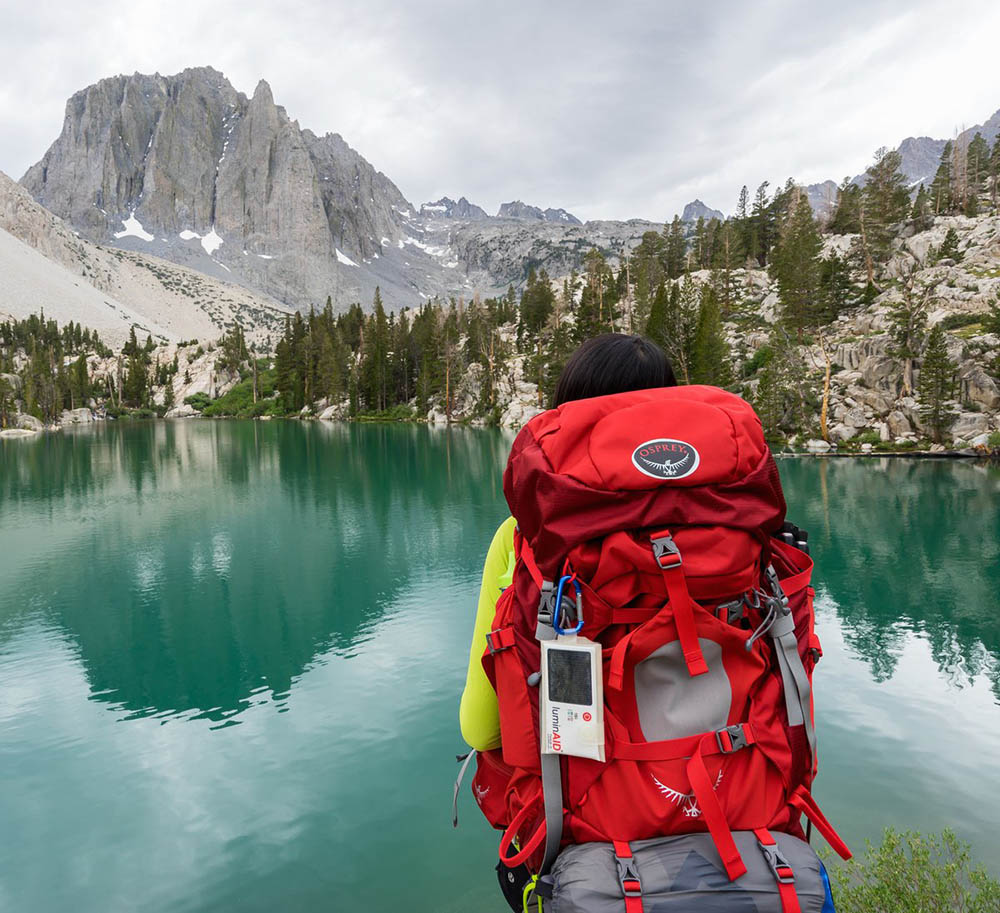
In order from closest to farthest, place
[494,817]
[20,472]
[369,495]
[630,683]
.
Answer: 1. [630,683]
2. [494,817]
3. [369,495]
4. [20,472]

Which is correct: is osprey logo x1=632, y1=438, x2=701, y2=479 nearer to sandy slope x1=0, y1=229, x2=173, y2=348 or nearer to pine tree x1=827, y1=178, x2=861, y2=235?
pine tree x1=827, y1=178, x2=861, y2=235

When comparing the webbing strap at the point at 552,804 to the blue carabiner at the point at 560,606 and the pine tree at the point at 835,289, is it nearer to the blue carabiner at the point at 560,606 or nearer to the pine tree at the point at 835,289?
the blue carabiner at the point at 560,606

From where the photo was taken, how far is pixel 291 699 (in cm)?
886

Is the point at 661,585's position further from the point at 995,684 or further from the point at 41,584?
the point at 41,584

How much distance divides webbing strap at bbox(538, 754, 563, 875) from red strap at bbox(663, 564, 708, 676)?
0.50m

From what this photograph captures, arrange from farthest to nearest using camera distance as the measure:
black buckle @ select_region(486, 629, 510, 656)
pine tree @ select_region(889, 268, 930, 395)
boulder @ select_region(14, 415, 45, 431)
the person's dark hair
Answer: boulder @ select_region(14, 415, 45, 431)
pine tree @ select_region(889, 268, 930, 395)
the person's dark hair
black buckle @ select_region(486, 629, 510, 656)

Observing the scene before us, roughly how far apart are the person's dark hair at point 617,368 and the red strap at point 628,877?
1361mm

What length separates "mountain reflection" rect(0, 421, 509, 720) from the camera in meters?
10.1

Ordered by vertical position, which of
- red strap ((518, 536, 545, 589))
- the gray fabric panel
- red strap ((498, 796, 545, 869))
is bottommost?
red strap ((498, 796, 545, 869))

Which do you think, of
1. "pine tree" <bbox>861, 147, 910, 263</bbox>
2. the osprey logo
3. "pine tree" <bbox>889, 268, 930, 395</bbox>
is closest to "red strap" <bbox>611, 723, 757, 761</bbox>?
the osprey logo

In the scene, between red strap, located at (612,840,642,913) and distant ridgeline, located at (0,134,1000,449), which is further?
distant ridgeline, located at (0,134,1000,449)

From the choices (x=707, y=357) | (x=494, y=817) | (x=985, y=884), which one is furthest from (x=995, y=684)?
(x=707, y=357)

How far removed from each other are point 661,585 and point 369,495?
972 inches

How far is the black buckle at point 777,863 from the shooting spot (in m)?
1.60
